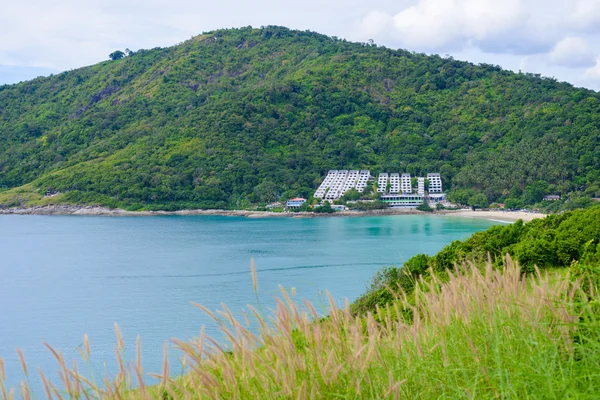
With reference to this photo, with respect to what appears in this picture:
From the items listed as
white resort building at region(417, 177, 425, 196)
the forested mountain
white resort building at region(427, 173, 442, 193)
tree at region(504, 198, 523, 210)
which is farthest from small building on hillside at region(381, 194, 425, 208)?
tree at region(504, 198, 523, 210)

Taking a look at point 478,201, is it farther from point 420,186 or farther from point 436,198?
point 420,186

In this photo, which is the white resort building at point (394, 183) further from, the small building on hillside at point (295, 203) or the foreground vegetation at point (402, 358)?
the foreground vegetation at point (402, 358)

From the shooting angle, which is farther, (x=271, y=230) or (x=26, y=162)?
(x=26, y=162)

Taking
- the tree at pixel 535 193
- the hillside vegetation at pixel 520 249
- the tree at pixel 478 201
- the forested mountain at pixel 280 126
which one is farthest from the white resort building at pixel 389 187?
the hillside vegetation at pixel 520 249

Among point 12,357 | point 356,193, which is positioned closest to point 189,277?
point 12,357

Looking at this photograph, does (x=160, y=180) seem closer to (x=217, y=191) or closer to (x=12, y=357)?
(x=217, y=191)

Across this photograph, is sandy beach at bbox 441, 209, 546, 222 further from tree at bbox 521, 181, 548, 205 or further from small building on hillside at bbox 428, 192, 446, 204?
small building on hillside at bbox 428, 192, 446, 204
